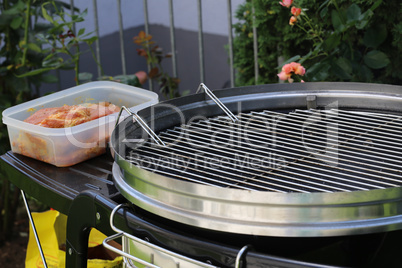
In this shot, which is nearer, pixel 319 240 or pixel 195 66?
pixel 319 240

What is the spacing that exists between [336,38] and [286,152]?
0.92m

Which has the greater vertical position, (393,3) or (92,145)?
(393,3)

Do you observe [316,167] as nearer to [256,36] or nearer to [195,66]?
[256,36]

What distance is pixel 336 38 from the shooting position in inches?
74.5

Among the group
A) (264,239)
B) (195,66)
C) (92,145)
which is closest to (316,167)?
(264,239)

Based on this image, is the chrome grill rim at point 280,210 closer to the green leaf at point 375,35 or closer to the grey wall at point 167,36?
the green leaf at point 375,35

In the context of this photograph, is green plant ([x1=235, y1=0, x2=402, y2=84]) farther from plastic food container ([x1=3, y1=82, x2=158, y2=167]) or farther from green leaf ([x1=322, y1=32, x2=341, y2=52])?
plastic food container ([x1=3, y1=82, x2=158, y2=167])

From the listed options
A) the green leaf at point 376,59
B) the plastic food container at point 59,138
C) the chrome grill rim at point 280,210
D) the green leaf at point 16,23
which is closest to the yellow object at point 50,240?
the plastic food container at point 59,138

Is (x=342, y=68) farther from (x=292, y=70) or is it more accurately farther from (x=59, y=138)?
(x=59, y=138)

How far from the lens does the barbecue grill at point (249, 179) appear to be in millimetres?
833

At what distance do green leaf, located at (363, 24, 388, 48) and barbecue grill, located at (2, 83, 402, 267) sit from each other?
2.28ft

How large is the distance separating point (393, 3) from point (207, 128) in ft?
Result: 3.55

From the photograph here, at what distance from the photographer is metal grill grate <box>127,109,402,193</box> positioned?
100 centimetres

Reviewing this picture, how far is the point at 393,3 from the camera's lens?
6.40 ft
